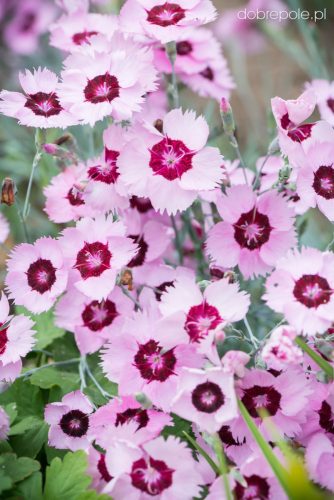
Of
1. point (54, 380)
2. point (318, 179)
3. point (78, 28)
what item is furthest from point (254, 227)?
point (78, 28)

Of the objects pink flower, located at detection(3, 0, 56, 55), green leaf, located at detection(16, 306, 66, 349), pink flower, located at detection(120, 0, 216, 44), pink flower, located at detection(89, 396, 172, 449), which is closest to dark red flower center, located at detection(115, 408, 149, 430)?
pink flower, located at detection(89, 396, 172, 449)

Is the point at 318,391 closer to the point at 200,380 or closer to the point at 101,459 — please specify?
the point at 200,380

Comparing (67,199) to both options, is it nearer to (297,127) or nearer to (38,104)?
(38,104)

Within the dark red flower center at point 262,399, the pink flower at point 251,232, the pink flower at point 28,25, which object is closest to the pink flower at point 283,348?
the dark red flower center at point 262,399

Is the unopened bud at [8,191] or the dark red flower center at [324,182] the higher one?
the dark red flower center at [324,182]

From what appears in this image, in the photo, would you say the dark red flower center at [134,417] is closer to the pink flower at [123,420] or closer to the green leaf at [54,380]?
the pink flower at [123,420]

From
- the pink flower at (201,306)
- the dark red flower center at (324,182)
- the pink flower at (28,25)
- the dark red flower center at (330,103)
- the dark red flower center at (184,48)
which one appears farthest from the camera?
the pink flower at (28,25)

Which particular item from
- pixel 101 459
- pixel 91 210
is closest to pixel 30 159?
pixel 91 210
